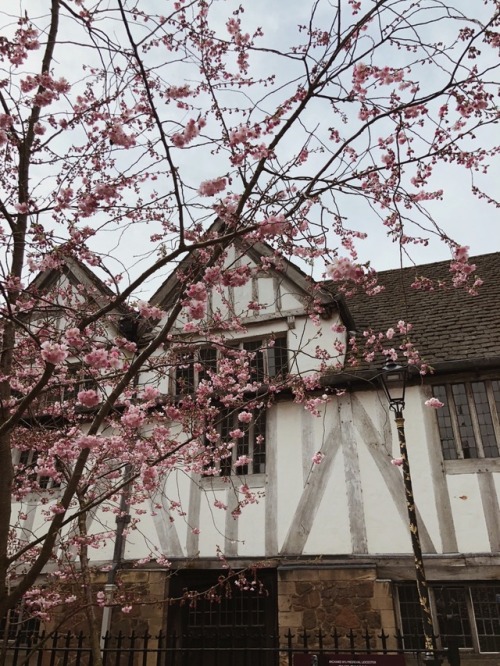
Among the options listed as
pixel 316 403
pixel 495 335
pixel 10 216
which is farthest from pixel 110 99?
pixel 495 335

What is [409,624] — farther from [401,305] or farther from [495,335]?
[401,305]

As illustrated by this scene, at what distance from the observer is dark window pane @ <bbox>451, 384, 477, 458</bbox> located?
789cm

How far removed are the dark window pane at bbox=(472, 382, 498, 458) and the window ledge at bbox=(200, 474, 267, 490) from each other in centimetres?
346

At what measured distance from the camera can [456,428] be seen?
809 centimetres

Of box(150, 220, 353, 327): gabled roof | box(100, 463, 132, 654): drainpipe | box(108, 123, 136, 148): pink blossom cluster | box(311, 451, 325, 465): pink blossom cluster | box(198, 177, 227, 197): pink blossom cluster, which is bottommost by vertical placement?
box(100, 463, 132, 654): drainpipe

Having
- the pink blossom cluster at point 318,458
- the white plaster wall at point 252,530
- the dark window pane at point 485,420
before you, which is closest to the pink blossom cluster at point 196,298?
the pink blossom cluster at point 318,458

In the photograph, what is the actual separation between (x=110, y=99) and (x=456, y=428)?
665cm

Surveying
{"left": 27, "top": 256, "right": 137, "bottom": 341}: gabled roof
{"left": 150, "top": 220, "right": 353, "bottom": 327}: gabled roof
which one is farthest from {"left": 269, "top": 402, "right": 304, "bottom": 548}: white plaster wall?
{"left": 27, "top": 256, "right": 137, "bottom": 341}: gabled roof

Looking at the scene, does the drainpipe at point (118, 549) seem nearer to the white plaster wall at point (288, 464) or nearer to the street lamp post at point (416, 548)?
the white plaster wall at point (288, 464)

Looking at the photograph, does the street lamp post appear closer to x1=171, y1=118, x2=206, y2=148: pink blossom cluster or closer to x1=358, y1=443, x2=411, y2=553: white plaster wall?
x1=358, y1=443, x2=411, y2=553: white plaster wall

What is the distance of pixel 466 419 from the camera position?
8.12m

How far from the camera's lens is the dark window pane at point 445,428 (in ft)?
26.1

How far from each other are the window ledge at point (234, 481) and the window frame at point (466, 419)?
2.91m

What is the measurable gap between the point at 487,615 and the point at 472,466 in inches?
76.7
